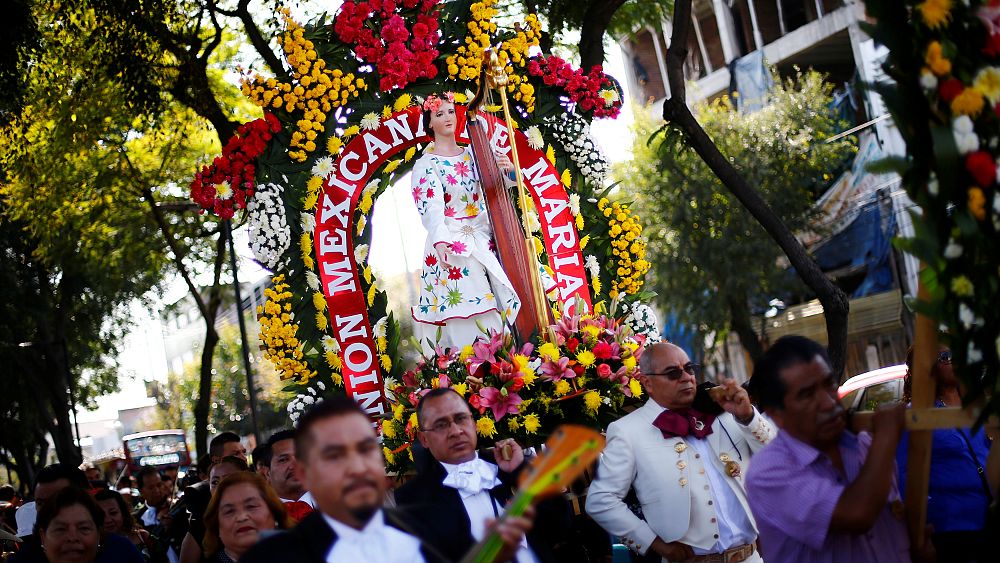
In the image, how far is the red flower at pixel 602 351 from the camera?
8.93 meters

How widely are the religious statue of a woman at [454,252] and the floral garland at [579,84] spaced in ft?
4.72

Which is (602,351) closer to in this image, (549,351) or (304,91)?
(549,351)

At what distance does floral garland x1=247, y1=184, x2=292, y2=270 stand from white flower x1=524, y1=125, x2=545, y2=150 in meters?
2.41

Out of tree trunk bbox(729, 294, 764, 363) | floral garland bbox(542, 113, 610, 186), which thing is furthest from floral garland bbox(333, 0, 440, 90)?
tree trunk bbox(729, 294, 764, 363)

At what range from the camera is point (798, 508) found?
13.7 ft

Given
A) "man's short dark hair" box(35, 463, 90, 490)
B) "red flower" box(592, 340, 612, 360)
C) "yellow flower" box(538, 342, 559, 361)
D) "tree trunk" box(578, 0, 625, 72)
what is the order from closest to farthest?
"man's short dark hair" box(35, 463, 90, 490) → "yellow flower" box(538, 342, 559, 361) → "red flower" box(592, 340, 612, 360) → "tree trunk" box(578, 0, 625, 72)

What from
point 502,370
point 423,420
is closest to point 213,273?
point 502,370

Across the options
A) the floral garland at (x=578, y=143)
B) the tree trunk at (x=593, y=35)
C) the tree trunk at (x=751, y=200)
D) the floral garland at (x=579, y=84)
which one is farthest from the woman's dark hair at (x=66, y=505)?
the tree trunk at (x=593, y=35)

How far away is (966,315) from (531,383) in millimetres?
5053

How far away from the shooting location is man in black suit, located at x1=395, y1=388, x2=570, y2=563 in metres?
5.39

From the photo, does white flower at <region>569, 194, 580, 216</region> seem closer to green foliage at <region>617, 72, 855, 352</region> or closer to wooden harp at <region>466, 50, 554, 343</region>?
wooden harp at <region>466, 50, 554, 343</region>

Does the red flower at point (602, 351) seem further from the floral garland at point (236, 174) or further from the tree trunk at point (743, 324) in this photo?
the tree trunk at point (743, 324)

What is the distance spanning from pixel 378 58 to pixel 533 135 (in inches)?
65.2

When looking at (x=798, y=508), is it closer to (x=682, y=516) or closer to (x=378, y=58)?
(x=682, y=516)
